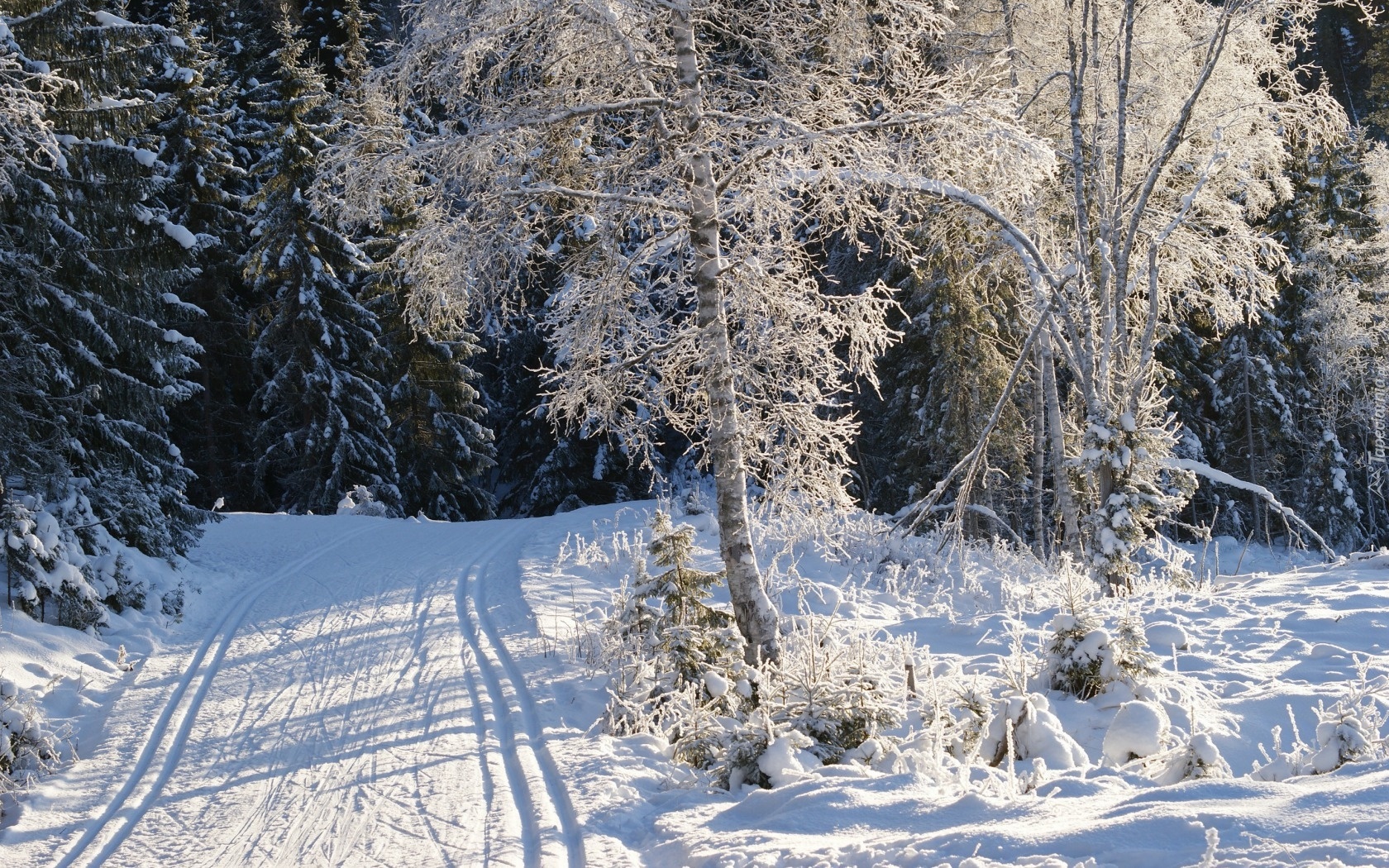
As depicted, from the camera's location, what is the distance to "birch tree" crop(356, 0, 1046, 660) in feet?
20.3

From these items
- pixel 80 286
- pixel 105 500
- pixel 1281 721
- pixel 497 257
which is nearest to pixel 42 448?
pixel 105 500

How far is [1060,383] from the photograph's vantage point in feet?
67.6

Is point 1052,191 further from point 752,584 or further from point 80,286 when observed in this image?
point 80,286

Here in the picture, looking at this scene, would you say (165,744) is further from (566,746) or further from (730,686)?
(730,686)

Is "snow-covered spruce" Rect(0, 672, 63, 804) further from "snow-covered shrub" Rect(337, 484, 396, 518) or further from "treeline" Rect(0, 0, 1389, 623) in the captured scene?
"snow-covered shrub" Rect(337, 484, 396, 518)

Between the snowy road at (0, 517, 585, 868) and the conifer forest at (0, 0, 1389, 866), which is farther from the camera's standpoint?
the conifer forest at (0, 0, 1389, 866)

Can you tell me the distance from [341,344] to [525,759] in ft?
64.3

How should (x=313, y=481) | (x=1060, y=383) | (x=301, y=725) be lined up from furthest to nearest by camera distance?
(x=313, y=481)
(x=1060, y=383)
(x=301, y=725)

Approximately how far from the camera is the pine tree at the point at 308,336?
71.6 ft

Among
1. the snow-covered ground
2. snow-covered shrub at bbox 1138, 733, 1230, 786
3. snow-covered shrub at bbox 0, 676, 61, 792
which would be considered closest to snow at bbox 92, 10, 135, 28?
the snow-covered ground

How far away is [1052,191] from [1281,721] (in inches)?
356

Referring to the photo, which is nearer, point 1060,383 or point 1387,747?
point 1387,747

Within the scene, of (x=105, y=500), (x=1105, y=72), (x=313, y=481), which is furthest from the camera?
(x=313, y=481)

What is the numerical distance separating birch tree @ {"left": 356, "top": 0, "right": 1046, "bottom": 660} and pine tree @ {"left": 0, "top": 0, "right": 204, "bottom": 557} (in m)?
5.50
